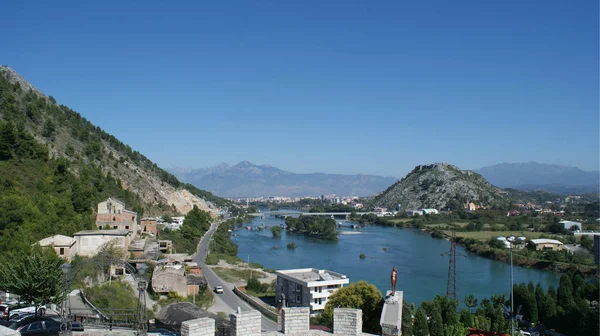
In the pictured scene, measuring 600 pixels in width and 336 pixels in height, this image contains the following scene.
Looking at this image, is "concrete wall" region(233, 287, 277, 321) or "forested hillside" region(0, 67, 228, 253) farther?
"concrete wall" region(233, 287, 277, 321)

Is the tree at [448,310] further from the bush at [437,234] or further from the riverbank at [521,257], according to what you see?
the bush at [437,234]

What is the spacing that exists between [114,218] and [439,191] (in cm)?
6953

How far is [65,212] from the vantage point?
1731cm

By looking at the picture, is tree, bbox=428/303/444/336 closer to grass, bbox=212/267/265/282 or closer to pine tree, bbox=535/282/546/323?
pine tree, bbox=535/282/546/323

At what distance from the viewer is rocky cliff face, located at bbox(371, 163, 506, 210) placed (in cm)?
7798

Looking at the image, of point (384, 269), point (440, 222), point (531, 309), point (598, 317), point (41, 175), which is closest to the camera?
point (598, 317)

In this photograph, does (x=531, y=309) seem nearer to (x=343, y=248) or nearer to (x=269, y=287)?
(x=269, y=287)

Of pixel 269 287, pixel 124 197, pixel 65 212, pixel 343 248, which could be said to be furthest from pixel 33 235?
pixel 343 248

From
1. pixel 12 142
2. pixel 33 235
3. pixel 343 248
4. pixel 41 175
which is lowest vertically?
pixel 343 248

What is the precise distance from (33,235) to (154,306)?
390 centimetres

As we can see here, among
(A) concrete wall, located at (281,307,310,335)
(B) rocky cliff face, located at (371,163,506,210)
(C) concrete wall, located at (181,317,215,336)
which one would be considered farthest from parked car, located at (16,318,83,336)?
(B) rocky cliff face, located at (371,163,506,210)

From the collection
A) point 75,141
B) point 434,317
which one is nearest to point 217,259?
Answer: point 75,141

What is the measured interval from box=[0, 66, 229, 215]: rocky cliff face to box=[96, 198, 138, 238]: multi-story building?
16.2 feet

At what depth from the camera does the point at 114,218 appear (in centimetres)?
2050
